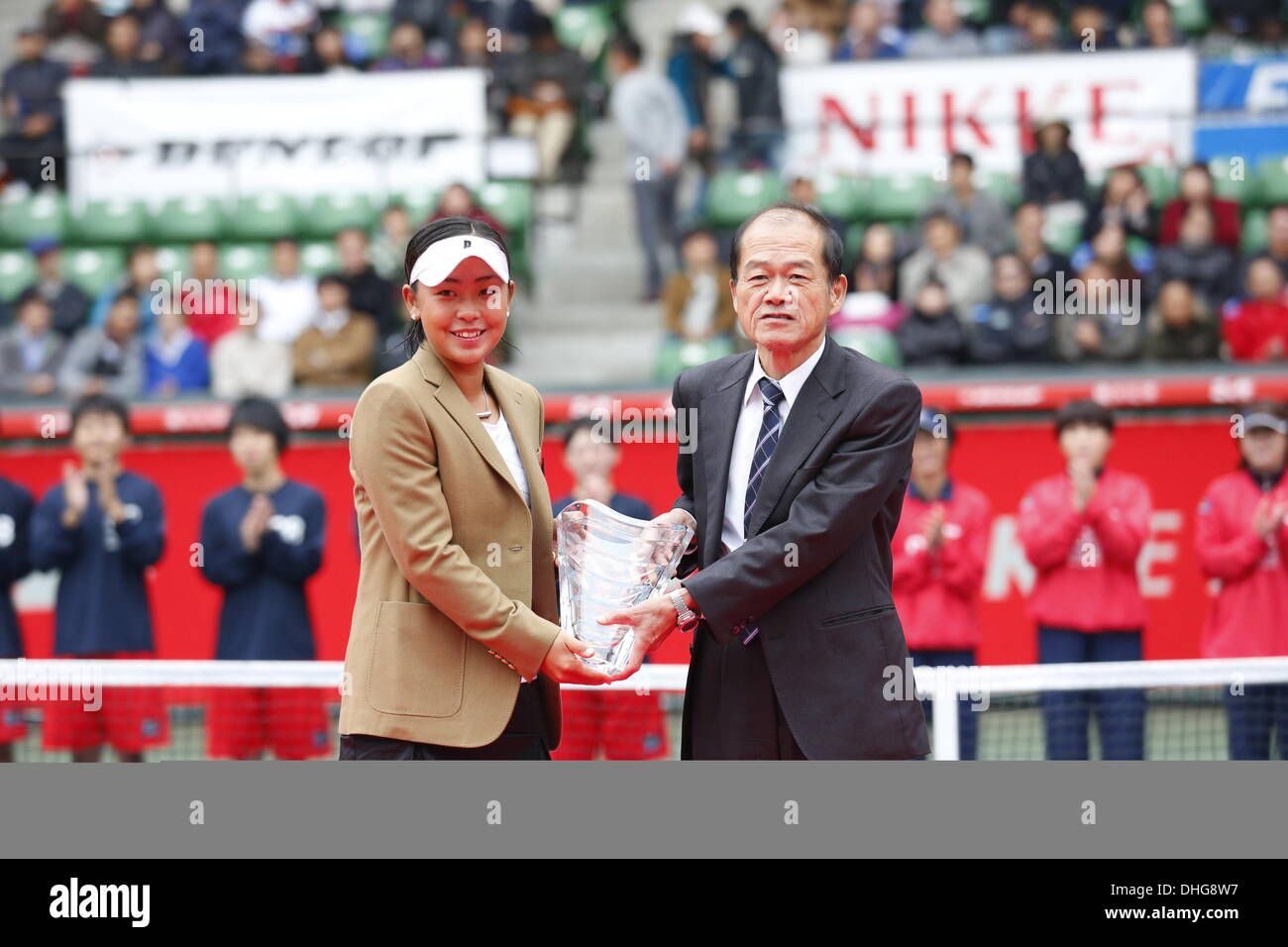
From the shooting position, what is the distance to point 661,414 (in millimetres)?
8344

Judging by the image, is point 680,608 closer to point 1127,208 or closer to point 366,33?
point 1127,208

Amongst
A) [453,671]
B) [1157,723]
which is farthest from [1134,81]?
[453,671]

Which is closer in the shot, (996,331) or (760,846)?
(760,846)

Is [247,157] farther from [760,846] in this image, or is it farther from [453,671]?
[760,846]

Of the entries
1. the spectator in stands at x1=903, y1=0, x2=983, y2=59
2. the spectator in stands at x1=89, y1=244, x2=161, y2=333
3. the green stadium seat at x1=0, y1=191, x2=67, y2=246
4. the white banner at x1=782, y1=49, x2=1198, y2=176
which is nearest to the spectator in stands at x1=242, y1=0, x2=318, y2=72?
the green stadium seat at x1=0, y1=191, x2=67, y2=246

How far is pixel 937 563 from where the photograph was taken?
664 centimetres

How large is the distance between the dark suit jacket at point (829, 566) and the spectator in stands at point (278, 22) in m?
9.82

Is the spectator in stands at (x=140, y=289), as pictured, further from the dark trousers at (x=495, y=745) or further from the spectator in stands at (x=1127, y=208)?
the dark trousers at (x=495, y=745)

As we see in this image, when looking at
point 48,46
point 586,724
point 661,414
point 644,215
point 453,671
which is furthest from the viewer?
point 48,46

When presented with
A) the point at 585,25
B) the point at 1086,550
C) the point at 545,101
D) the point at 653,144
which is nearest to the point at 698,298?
the point at 653,144

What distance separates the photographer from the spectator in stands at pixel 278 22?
41.1 ft

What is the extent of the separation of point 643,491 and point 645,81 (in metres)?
3.85

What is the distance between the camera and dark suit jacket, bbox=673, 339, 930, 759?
3385 mm

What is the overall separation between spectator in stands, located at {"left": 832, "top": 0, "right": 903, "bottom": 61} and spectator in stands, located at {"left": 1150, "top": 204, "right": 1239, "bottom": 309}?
295cm
